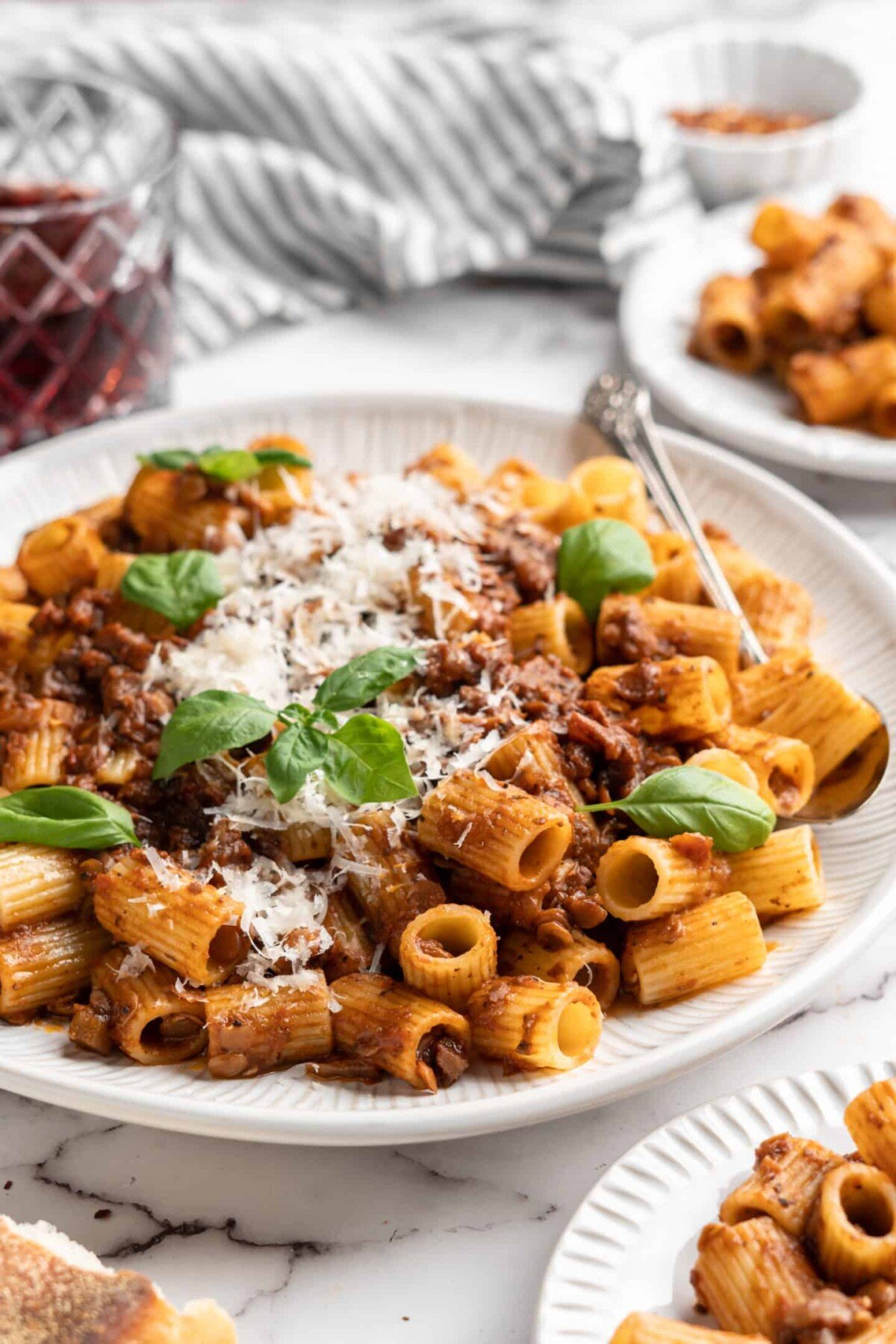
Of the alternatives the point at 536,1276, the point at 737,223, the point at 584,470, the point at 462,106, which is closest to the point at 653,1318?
the point at 536,1276

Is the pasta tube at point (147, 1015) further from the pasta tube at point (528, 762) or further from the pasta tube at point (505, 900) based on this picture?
the pasta tube at point (528, 762)

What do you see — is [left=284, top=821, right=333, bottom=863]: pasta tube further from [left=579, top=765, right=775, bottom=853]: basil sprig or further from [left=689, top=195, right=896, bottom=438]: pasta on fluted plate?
[left=689, top=195, right=896, bottom=438]: pasta on fluted plate

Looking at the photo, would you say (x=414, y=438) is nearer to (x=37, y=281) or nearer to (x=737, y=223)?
(x=37, y=281)

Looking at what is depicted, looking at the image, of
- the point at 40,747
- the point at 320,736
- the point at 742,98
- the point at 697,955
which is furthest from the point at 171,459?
the point at 742,98

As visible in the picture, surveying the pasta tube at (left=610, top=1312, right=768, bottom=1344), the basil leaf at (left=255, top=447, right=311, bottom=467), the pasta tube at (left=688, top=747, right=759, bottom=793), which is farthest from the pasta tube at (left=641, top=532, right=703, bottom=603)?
the pasta tube at (left=610, top=1312, right=768, bottom=1344)

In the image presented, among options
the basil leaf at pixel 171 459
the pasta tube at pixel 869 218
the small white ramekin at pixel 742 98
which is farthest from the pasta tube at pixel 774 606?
the small white ramekin at pixel 742 98

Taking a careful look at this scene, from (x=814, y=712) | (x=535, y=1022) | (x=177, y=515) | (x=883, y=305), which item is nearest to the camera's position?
(x=535, y=1022)

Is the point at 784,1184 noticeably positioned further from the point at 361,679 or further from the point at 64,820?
the point at 64,820
